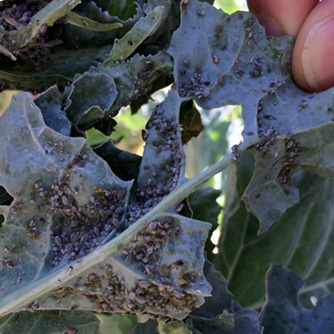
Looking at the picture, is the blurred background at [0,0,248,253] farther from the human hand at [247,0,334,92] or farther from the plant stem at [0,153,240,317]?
the plant stem at [0,153,240,317]

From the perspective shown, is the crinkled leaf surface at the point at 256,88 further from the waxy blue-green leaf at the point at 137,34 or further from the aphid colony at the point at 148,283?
the aphid colony at the point at 148,283

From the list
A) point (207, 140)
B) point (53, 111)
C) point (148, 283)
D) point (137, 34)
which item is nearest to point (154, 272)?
point (148, 283)

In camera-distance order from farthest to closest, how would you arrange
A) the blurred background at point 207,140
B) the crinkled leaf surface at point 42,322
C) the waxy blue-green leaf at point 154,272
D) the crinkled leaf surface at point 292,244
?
the blurred background at point 207,140
the crinkled leaf surface at point 292,244
the crinkled leaf surface at point 42,322
the waxy blue-green leaf at point 154,272

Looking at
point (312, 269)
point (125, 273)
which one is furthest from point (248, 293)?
point (125, 273)

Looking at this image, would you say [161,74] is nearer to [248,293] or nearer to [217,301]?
[217,301]

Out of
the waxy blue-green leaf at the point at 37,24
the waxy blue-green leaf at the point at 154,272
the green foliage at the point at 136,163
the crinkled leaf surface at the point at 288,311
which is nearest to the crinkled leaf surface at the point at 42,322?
the green foliage at the point at 136,163

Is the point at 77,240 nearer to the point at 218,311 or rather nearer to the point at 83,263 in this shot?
the point at 83,263
